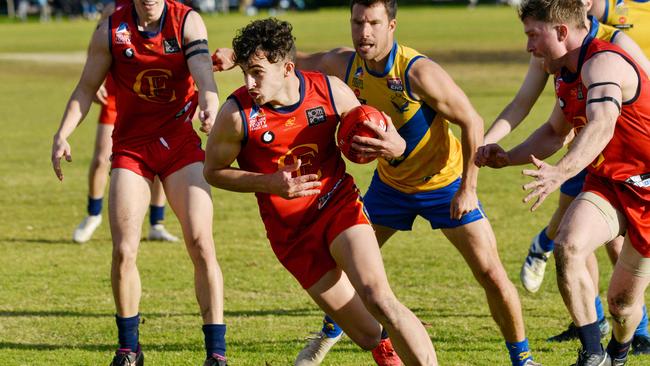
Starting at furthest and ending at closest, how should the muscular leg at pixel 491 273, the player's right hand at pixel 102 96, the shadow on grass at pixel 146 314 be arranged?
1. the player's right hand at pixel 102 96
2. the shadow on grass at pixel 146 314
3. the muscular leg at pixel 491 273

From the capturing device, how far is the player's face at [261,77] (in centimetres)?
577

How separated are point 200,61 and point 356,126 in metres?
1.73

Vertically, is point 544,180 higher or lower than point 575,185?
higher

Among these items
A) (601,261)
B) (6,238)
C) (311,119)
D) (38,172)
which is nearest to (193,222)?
(311,119)

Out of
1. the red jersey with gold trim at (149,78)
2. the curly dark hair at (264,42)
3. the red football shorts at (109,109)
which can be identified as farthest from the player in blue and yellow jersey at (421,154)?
the red football shorts at (109,109)

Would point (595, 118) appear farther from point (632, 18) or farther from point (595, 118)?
point (632, 18)

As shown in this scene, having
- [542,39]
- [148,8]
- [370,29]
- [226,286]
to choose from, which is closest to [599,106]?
[542,39]

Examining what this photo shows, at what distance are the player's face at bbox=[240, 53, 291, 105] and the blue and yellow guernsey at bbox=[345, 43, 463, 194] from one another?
0.92 meters

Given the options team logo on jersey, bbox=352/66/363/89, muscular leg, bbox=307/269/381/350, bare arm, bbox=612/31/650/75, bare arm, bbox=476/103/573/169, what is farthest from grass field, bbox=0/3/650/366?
bare arm, bbox=612/31/650/75

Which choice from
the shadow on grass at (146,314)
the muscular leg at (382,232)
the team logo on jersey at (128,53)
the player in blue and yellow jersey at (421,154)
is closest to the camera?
the player in blue and yellow jersey at (421,154)

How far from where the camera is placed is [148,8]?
23.3 ft

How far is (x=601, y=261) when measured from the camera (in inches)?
392

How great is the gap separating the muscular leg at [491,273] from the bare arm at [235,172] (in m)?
1.09

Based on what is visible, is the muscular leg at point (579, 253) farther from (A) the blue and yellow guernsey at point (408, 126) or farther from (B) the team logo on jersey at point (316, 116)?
(B) the team logo on jersey at point (316, 116)
